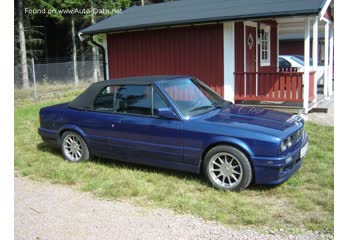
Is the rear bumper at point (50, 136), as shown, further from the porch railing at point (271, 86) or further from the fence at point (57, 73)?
the fence at point (57, 73)

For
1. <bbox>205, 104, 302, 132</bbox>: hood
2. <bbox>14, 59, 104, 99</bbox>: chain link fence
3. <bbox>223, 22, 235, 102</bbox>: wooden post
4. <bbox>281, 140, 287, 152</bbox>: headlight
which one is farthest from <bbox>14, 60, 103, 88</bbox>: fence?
<bbox>281, 140, 287, 152</bbox>: headlight

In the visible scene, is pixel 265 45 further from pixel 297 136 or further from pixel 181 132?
pixel 181 132

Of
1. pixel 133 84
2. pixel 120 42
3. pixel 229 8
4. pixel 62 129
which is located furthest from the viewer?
pixel 120 42

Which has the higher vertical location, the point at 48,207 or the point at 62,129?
the point at 62,129

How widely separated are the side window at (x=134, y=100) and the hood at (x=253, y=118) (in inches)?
39.1

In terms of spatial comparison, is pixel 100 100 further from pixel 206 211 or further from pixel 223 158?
pixel 206 211

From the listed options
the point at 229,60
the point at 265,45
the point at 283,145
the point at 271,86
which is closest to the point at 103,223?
the point at 283,145

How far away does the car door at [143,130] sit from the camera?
18.0 ft

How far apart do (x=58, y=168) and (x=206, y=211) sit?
3.02 m

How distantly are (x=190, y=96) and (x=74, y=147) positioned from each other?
2285mm

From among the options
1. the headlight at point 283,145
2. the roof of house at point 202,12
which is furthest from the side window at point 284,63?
the headlight at point 283,145

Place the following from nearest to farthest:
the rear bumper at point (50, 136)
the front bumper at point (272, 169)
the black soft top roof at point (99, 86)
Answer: the front bumper at point (272, 169)
the black soft top roof at point (99, 86)
the rear bumper at point (50, 136)

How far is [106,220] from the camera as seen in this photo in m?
4.37

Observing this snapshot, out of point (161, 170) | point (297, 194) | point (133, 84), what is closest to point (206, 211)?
point (297, 194)
